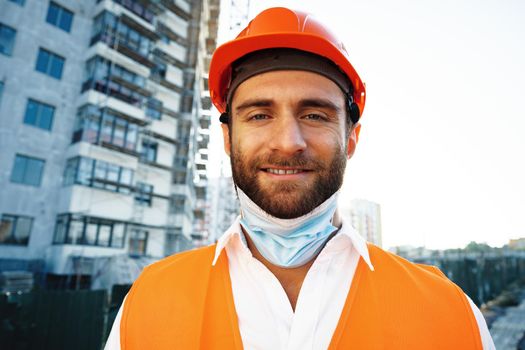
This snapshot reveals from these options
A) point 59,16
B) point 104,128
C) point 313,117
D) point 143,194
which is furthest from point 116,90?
point 313,117

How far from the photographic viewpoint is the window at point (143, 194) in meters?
23.6

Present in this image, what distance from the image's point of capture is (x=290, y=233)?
164 centimetres

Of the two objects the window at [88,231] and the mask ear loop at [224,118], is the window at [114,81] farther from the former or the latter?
the mask ear loop at [224,118]

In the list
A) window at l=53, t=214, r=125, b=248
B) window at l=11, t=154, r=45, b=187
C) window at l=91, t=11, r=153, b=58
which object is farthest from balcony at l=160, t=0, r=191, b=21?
window at l=53, t=214, r=125, b=248

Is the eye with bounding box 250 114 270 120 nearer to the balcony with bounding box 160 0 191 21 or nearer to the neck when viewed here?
the neck

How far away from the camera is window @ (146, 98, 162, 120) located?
82.0ft

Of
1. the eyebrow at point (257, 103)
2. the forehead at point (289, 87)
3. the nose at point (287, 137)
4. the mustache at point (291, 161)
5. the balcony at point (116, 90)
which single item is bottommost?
the mustache at point (291, 161)

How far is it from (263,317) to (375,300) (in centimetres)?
55

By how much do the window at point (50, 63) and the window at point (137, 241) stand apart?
1242 cm

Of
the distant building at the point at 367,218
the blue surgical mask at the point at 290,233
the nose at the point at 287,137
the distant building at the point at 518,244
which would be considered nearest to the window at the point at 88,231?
the blue surgical mask at the point at 290,233

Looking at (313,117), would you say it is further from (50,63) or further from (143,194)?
(143,194)

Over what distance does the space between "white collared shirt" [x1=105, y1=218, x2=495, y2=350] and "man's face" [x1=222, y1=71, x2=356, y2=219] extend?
0.31 meters

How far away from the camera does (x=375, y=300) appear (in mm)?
1382

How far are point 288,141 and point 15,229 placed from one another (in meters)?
20.3
